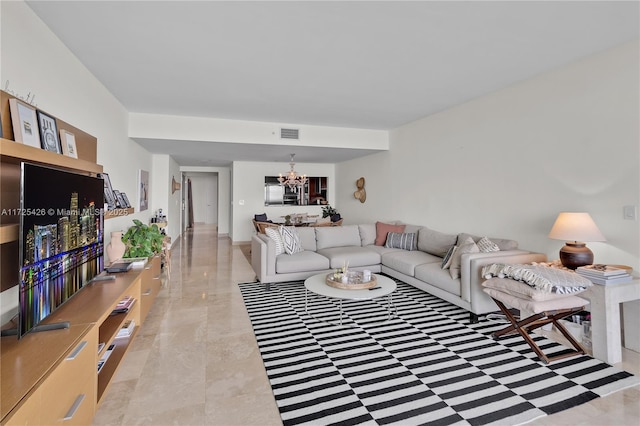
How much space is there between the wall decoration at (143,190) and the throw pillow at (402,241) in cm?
440

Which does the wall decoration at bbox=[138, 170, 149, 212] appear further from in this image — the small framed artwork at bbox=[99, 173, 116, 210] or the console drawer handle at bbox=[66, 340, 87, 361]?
the console drawer handle at bbox=[66, 340, 87, 361]

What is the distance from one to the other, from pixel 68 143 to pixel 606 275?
176 inches

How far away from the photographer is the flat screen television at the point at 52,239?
1528 mm

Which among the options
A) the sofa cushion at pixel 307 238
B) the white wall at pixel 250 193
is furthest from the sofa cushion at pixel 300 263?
the white wall at pixel 250 193

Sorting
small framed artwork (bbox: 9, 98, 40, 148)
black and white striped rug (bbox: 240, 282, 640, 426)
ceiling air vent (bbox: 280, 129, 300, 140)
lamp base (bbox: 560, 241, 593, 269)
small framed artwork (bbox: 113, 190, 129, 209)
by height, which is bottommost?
black and white striped rug (bbox: 240, 282, 640, 426)

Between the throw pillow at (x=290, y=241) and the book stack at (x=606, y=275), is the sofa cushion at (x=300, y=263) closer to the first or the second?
the throw pillow at (x=290, y=241)

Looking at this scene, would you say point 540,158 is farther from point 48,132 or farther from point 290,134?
point 48,132

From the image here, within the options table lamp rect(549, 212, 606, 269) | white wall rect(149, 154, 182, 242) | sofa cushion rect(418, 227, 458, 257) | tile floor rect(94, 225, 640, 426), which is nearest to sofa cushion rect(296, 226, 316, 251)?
tile floor rect(94, 225, 640, 426)

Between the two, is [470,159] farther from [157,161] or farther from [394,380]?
[157,161]

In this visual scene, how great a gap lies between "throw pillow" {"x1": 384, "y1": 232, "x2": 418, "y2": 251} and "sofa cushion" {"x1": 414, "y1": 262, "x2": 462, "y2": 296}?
96cm

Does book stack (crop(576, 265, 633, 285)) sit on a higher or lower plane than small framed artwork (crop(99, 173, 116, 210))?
lower

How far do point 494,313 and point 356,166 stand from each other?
5198 mm

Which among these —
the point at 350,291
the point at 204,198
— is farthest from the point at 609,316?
the point at 204,198

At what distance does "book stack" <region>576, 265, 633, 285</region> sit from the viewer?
2449 mm
